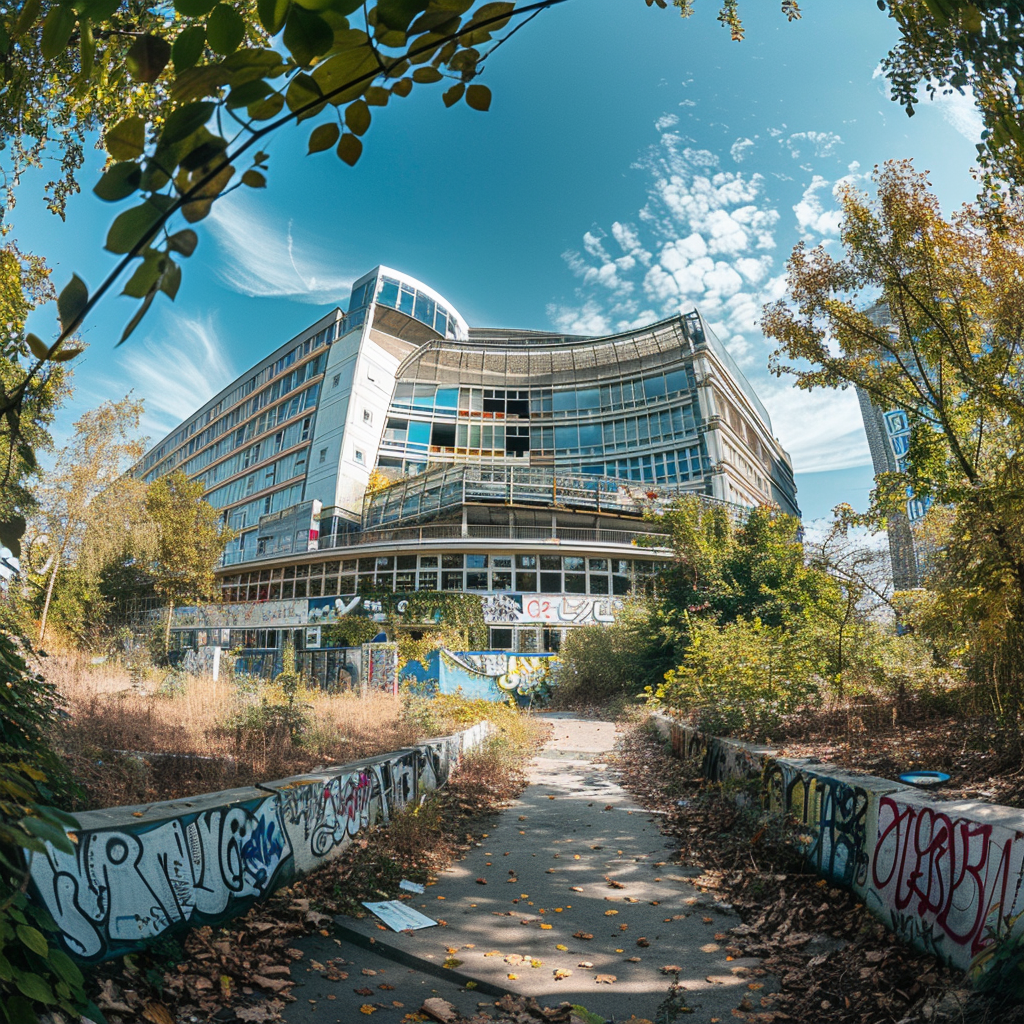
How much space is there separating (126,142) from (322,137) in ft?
1.38

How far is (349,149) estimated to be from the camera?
1291 millimetres

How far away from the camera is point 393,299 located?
45.4 metres

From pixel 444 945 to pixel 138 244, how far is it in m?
4.56

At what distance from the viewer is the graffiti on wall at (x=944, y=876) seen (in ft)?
9.83

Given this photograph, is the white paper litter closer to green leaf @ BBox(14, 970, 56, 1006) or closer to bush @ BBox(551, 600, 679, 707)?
green leaf @ BBox(14, 970, 56, 1006)

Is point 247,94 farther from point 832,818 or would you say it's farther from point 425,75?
point 832,818

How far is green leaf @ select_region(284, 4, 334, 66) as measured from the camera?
1036mm

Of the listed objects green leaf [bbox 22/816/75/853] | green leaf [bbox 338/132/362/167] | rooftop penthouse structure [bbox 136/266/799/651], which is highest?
rooftop penthouse structure [bbox 136/266/799/651]

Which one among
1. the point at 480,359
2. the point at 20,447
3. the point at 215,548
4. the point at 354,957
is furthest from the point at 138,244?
the point at 480,359

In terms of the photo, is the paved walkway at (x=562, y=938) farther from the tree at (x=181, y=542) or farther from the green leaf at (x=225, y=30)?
the tree at (x=181, y=542)

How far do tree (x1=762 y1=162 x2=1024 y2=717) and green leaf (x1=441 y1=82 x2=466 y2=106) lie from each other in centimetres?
556

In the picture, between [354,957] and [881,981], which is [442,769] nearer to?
[354,957]

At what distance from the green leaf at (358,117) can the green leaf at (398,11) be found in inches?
7.2

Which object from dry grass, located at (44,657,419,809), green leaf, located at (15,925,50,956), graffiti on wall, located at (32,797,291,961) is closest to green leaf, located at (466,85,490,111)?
green leaf, located at (15,925,50,956)
